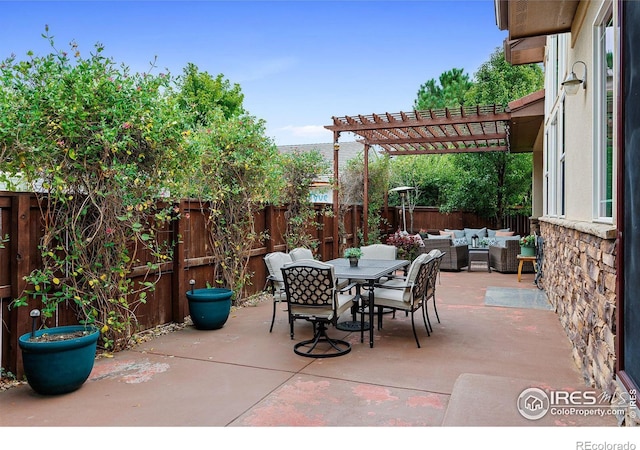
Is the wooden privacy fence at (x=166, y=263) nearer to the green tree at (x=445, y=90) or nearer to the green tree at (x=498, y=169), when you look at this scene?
the green tree at (x=498, y=169)

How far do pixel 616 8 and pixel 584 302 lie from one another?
2.22 m

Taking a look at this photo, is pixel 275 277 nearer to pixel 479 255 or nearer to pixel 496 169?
pixel 479 255

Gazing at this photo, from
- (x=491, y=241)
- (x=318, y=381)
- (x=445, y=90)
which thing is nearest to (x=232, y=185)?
(x=318, y=381)

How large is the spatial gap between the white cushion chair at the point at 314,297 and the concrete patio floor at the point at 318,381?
0.18m

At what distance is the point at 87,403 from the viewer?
3.20 metres

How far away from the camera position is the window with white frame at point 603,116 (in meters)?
3.25

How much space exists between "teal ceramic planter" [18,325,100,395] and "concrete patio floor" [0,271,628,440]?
0.31 feet

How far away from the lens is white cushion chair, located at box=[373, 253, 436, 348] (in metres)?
4.66

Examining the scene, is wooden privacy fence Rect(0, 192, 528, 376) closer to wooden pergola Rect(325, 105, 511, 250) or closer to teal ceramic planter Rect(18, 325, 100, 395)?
teal ceramic planter Rect(18, 325, 100, 395)

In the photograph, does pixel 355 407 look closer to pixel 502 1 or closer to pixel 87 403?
pixel 87 403

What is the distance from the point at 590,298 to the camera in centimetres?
351

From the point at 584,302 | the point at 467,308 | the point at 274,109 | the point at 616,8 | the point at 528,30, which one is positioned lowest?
the point at 467,308
